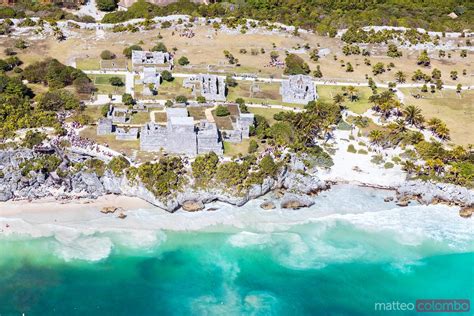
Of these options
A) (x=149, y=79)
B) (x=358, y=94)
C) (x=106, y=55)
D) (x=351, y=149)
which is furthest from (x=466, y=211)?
(x=106, y=55)

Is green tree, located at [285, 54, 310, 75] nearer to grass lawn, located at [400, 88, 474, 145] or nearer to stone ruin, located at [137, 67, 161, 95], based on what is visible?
grass lawn, located at [400, 88, 474, 145]

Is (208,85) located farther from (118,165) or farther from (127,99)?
(118,165)

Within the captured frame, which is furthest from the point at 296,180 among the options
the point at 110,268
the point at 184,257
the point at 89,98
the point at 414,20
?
the point at 414,20

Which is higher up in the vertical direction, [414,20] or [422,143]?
[414,20]

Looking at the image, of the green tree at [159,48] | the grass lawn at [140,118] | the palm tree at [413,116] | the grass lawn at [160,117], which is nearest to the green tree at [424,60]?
the palm tree at [413,116]

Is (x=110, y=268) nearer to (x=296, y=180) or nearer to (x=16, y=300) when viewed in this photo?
(x=16, y=300)

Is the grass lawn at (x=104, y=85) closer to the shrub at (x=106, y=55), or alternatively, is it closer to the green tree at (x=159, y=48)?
the shrub at (x=106, y=55)
